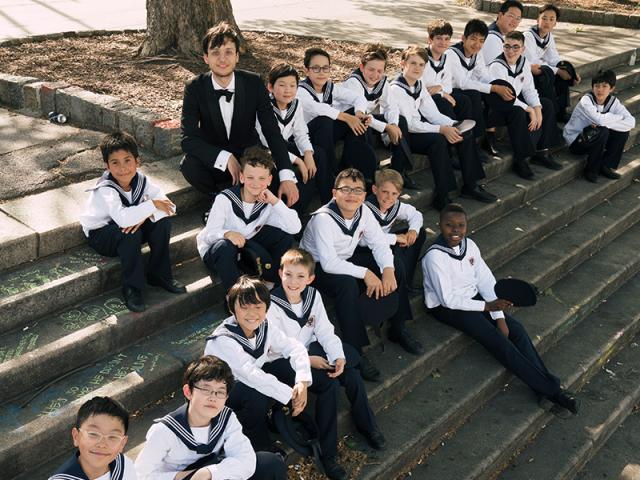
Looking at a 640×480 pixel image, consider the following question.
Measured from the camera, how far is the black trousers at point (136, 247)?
486cm

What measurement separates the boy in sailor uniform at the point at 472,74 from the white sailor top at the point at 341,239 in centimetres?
260

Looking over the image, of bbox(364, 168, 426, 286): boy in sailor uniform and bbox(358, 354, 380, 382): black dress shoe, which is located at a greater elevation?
bbox(364, 168, 426, 286): boy in sailor uniform

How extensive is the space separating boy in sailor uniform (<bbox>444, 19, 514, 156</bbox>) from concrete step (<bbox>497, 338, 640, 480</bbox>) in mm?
2696

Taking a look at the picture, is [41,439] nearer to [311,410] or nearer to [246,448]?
[246,448]

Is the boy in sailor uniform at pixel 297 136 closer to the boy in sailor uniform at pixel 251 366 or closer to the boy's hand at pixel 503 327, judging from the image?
the boy's hand at pixel 503 327

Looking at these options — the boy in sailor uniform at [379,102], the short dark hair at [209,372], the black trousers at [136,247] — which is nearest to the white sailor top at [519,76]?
the boy in sailor uniform at [379,102]

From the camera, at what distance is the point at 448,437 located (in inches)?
207

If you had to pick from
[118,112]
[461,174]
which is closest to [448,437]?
[461,174]

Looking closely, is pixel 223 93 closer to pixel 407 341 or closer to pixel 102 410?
pixel 407 341

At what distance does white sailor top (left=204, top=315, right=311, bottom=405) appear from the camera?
14.0ft

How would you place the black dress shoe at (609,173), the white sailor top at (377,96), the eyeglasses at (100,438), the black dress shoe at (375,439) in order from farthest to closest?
1. the black dress shoe at (609,173)
2. the white sailor top at (377,96)
3. the black dress shoe at (375,439)
4. the eyeglasses at (100,438)

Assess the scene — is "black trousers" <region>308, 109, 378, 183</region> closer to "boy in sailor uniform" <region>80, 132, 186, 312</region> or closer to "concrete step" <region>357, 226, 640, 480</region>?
"concrete step" <region>357, 226, 640, 480</region>

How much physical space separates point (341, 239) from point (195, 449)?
6.64ft

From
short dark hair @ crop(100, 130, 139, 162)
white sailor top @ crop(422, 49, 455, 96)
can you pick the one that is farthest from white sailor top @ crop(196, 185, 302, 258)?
white sailor top @ crop(422, 49, 455, 96)
